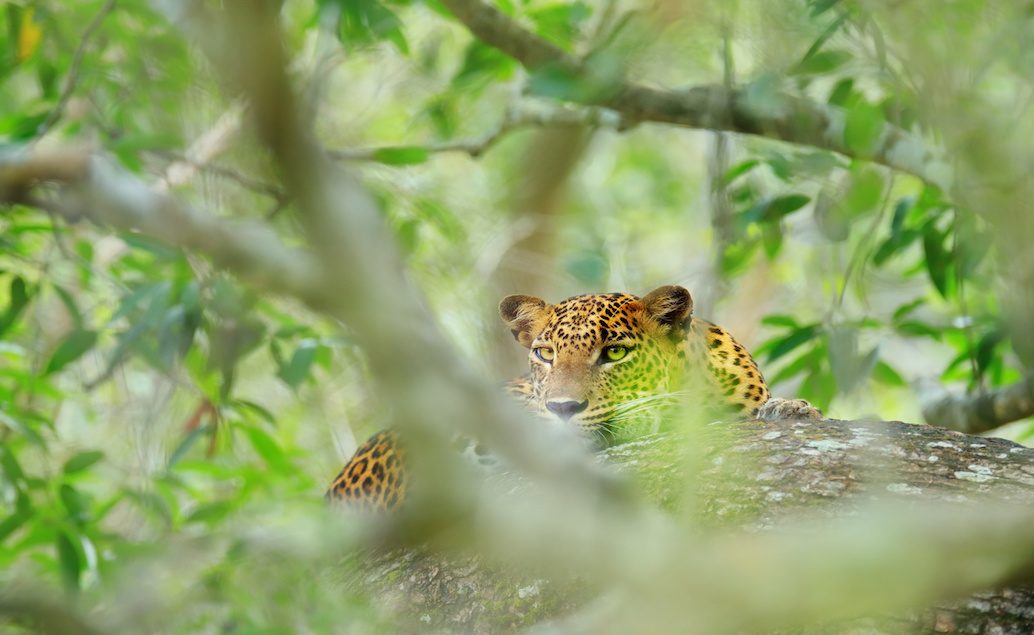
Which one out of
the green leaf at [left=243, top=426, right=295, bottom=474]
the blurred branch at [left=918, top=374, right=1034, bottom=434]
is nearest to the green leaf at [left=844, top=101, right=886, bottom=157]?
the blurred branch at [left=918, top=374, right=1034, bottom=434]

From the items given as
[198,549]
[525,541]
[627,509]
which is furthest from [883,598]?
[198,549]

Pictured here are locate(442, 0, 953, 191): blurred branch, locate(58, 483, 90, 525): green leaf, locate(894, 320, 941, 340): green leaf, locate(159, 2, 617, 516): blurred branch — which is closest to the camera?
locate(159, 2, 617, 516): blurred branch

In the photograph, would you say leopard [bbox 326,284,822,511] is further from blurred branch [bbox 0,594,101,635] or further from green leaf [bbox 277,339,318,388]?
blurred branch [bbox 0,594,101,635]

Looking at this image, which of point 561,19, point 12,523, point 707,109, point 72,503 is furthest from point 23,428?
point 707,109

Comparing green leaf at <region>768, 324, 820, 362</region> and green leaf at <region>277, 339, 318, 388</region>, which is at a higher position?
green leaf at <region>277, 339, 318, 388</region>

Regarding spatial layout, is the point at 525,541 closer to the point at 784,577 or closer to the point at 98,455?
the point at 784,577

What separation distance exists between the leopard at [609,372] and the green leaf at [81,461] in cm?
137

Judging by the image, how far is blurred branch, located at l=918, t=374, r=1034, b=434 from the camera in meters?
6.75

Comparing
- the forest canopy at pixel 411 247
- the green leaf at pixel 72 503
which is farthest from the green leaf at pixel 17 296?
the green leaf at pixel 72 503

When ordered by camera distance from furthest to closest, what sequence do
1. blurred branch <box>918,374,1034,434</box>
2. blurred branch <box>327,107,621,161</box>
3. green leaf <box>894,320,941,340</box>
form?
blurred branch <box>327,107,621,161</box>
green leaf <box>894,320,941,340</box>
blurred branch <box>918,374,1034,434</box>

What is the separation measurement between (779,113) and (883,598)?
17.3 feet

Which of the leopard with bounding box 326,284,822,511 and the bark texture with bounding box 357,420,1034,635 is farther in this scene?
the leopard with bounding box 326,284,822,511

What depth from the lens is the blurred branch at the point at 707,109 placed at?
19.7ft

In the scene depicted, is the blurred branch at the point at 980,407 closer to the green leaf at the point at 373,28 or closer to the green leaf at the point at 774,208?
the green leaf at the point at 774,208
